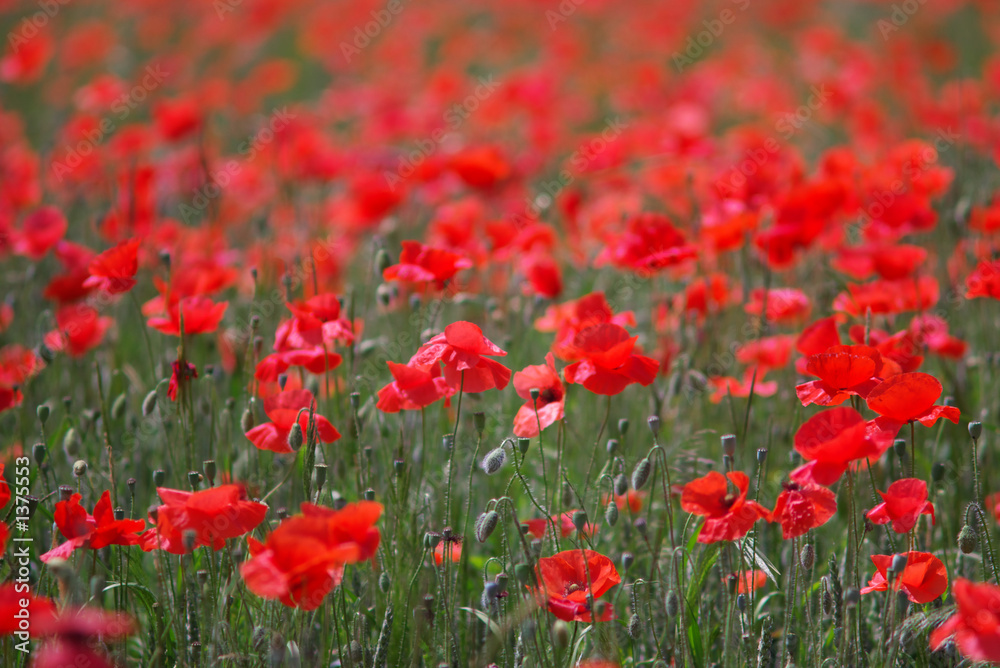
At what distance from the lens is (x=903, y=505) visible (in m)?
1.66

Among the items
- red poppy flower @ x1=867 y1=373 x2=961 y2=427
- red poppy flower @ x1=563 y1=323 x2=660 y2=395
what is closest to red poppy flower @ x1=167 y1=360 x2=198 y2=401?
red poppy flower @ x1=563 y1=323 x2=660 y2=395

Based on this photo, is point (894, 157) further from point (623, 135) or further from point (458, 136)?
point (458, 136)

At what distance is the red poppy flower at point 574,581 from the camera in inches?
67.1

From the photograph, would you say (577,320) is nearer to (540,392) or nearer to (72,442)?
(540,392)

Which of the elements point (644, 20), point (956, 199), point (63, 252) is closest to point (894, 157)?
point (956, 199)

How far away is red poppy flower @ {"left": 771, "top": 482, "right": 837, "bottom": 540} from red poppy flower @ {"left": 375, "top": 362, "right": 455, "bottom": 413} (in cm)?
72

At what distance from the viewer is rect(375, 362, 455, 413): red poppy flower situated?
1.89 m

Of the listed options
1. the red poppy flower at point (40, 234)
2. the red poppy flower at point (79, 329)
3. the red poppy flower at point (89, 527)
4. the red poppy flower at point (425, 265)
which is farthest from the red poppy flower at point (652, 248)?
the red poppy flower at point (40, 234)

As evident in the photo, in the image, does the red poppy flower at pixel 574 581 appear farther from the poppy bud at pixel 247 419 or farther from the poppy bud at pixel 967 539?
the poppy bud at pixel 247 419

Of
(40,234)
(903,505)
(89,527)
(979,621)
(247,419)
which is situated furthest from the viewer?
(40,234)

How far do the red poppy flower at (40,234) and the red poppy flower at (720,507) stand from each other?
8.19 feet

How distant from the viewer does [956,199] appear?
3.97 m

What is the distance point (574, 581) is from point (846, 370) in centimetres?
70

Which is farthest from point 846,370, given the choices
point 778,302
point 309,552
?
point 309,552
